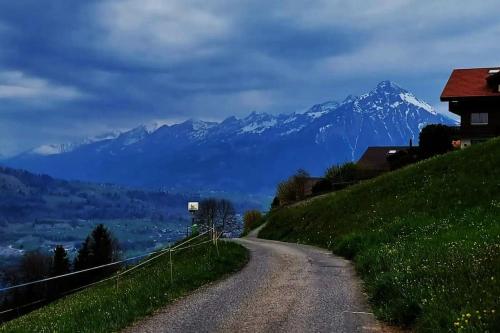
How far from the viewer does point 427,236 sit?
2111 centimetres

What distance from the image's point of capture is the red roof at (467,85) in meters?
66.1

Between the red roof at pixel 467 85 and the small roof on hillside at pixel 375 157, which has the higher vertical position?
the red roof at pixel 467 85

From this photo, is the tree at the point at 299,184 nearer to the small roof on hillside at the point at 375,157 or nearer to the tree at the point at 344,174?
A: the tree at the point at 344,174

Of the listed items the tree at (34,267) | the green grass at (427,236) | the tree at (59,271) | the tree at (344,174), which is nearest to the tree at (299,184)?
the tree at (344,174)

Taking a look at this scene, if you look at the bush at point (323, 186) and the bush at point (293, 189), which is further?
the bush at point (293, 189)

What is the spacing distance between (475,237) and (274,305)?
Result: 7.61 meters

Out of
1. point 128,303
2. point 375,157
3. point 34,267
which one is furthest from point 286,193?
point 128,303

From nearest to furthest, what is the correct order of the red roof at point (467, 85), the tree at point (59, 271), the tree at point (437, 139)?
the red roof at point (467, 85) < the tree at point (437, 139) < the tree at point (59, 271)

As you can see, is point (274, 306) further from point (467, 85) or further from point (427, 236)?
point (467, 85)

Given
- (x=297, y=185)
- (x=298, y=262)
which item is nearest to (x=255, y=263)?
(x=298, y=262)

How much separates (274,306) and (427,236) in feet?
30.6

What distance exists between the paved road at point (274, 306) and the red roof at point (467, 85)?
5151 cm

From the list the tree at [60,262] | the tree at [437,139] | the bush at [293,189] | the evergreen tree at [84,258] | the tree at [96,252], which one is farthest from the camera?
the evergreen tree at [84,258]

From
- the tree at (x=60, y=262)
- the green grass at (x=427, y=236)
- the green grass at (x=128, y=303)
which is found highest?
the green grass at (x=427, y=236)
